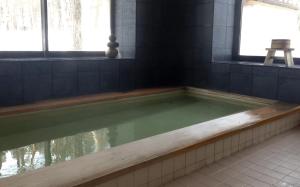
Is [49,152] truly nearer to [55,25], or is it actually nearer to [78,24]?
[55,25]

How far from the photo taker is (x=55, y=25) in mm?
3490

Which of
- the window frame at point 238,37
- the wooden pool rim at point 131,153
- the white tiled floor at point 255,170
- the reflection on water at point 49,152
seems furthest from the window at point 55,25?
the white tiled floor at point 255,170

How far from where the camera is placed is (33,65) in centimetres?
295

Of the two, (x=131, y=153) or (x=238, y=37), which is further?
(x=238, y=37)

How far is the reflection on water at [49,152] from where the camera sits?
171 centimetres

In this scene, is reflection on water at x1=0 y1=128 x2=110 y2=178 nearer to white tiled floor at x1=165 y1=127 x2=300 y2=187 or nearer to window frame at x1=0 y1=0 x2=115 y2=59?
white tiled floor at x1=165 y1=127 x2=300 y2=187

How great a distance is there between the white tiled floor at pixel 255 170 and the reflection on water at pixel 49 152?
0.67 meters

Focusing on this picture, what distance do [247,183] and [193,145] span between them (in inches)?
14.6

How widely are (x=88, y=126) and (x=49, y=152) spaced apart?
1.96 feet

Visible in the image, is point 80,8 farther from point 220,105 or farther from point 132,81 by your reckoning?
point 220,105

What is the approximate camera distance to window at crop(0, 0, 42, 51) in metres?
3.12

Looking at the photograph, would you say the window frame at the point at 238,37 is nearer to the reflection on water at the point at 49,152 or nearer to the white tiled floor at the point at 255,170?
the white tiled floor at the point at 255,170

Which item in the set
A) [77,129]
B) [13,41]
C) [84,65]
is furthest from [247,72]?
[13,41]

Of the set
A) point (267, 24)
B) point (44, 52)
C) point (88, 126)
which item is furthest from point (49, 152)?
point (267, 24)
